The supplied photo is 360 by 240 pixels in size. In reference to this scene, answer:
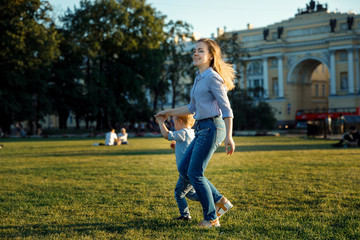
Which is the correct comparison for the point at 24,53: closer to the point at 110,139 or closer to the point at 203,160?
the point at 110,139

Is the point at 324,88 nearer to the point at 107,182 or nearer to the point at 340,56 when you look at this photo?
the point at 340,56

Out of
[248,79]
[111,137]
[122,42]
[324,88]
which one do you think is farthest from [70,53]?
[324,88]

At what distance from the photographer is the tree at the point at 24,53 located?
125ft

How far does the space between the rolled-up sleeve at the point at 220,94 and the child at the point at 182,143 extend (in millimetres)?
892

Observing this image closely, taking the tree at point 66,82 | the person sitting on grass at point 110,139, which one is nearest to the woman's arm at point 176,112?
the person sitting on grass at point 110,139

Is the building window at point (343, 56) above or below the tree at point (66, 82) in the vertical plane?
above

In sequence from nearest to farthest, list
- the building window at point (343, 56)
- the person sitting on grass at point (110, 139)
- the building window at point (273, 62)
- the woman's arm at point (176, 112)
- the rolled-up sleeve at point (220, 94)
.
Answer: the rolled-up sleeve at point (220, 94) → the woman's arm at point (176, 112) → the person sitting on grass at point (110, 139) → the building window at point (343, 56) → the building window at point (273, 62)

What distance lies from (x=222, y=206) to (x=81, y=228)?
1.63m

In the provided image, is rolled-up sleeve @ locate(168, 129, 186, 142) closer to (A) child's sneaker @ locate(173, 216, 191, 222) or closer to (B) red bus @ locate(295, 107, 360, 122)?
(A) child's sneaker @ locate(173, 216, 191, 222)

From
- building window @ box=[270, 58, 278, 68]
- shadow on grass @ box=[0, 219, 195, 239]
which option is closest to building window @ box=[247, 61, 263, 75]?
building window @ box=[270, 58, 278, 68]

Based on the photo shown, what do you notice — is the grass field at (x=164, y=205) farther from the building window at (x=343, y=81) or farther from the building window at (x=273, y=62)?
the building window at (x=273, y=62)

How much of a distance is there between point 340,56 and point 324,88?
54.9 feet

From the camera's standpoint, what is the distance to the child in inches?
226

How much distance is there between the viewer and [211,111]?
524cm
